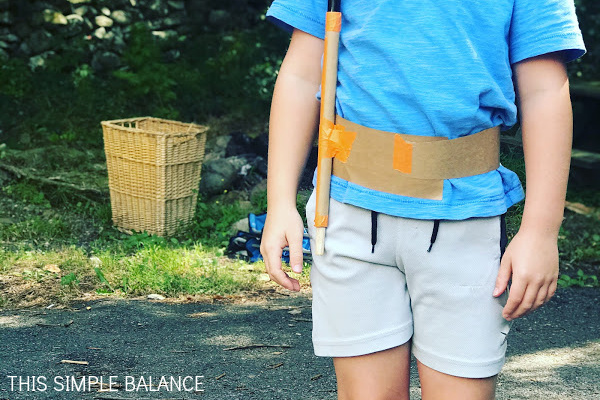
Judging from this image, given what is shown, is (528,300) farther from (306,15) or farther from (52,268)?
(52,268)

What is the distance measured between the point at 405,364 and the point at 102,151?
5615mm

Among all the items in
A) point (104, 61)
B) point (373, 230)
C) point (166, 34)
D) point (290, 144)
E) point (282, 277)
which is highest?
point (290, 144)

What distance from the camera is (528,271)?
130cm

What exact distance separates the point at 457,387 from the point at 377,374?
144 millimetres

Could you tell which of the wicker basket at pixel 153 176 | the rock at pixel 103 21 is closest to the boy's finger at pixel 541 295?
the wicker basket at pixel 153 176

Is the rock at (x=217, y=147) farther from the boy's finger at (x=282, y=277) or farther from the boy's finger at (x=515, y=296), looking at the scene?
the boy's finger at (x=515, y=296)

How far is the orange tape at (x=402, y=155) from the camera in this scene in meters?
1.36

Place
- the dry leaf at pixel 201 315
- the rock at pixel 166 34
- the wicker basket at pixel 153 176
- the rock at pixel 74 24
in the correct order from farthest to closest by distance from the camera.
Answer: the rock at pixel 166 34 < the rock at pixel 74 24 < the wicker basket at pixel 153 176 < the dry leaf at pixel 201 315


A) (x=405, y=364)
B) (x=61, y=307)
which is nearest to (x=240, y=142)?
(x=61, y=307)

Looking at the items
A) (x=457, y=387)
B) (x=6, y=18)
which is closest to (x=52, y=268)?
(x=457, y=387)

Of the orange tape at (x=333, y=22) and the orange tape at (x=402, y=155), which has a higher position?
the orange tape at (x=333, y=22)

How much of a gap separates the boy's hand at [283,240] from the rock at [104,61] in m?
6.83

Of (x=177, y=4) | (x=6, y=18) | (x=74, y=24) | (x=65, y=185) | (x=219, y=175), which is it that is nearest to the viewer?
(x=65, y=185)

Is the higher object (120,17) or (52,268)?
(120,17)
